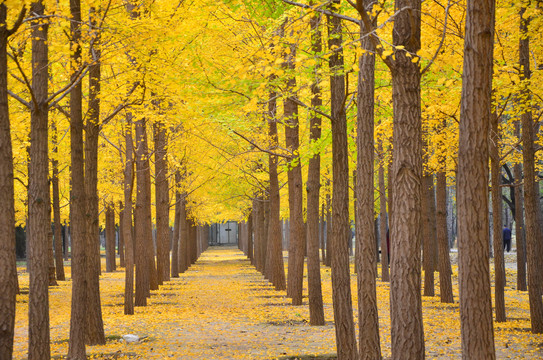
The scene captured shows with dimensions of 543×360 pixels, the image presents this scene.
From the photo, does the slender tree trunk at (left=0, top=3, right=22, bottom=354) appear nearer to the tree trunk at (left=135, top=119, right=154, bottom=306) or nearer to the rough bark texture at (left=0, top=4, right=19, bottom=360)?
the rough bark texture at (left=0, top=4, right=19, bottom=360)

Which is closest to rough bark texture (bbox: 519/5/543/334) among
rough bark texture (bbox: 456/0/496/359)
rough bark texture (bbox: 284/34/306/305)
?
rough bark texture (bbox: 284/34/306/305)

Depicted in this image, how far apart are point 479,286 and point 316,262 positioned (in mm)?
8201

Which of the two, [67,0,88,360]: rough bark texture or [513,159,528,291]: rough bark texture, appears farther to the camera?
[513,159,528,291]: rough bark texture

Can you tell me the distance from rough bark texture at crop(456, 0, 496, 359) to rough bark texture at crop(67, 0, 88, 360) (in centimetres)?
615

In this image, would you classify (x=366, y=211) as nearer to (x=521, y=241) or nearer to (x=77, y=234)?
(x=77, y=234)

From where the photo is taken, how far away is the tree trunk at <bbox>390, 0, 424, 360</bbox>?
6422 mm

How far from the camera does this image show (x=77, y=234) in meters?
9.48

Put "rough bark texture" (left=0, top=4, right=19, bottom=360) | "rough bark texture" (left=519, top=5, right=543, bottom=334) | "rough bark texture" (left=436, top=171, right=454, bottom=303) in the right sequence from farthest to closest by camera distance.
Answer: "rough bark texture" (left=436, top=171, right=454, bottom=303)
"rough bark texture" (left=519, top=5, right=543, bottom=334)
"rough bark texture" (left=0, top=4, right=19, bottom=360)

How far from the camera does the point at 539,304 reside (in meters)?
12.0

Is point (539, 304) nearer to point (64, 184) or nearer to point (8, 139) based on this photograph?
point (8, 139)

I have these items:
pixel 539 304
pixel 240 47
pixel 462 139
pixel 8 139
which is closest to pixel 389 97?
pixel 240 47

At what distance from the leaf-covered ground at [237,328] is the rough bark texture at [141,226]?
578 millimetres

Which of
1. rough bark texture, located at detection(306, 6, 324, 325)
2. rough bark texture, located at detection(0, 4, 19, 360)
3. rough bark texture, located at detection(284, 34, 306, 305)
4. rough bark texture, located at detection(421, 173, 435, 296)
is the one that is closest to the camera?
rough bark texture, located at detection(0, 4, 19, 360)

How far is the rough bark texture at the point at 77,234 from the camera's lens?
9.26 m
